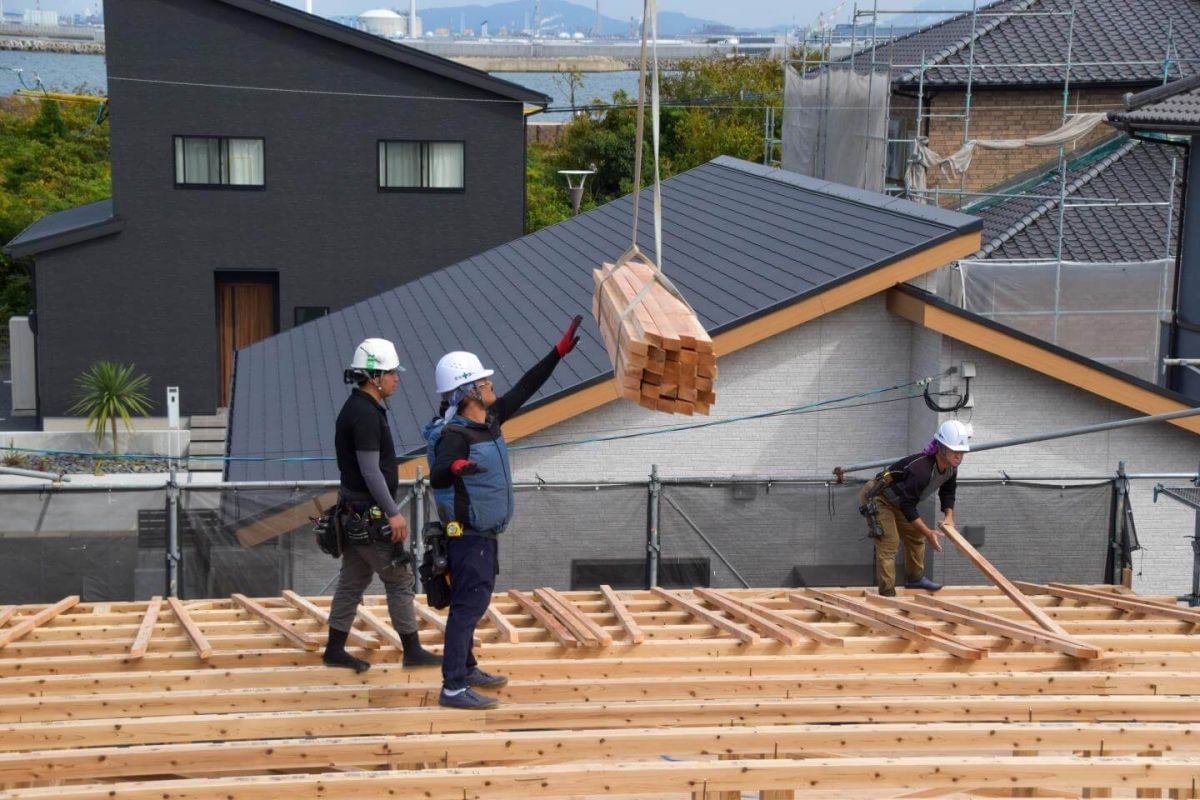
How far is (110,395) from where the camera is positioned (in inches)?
1074

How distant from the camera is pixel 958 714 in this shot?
7.17m

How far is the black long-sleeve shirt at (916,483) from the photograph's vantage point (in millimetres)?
10938

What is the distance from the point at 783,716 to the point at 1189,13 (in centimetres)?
2589

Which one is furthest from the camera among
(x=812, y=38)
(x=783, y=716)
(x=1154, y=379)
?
(x=812, y=38)

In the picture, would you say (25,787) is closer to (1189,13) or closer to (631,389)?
(631,389)

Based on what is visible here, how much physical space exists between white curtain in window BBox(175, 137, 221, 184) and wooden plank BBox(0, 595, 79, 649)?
1963cm

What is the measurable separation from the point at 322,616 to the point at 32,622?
1.97 meters

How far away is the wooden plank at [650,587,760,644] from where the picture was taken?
339 inches

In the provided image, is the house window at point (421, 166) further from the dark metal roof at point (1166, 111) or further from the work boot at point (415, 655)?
the work boot at point (415, 655)

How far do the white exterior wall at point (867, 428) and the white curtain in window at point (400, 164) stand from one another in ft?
54.8

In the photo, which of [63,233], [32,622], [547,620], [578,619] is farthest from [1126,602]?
[63,233]

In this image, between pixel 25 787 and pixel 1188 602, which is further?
pixel 1188 602

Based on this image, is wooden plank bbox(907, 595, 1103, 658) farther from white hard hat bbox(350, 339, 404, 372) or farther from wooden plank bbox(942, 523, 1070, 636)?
white hard hat bbox(350, 339, 404, 372)

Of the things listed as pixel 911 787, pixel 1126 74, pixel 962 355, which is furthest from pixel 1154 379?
pixel 911 787
